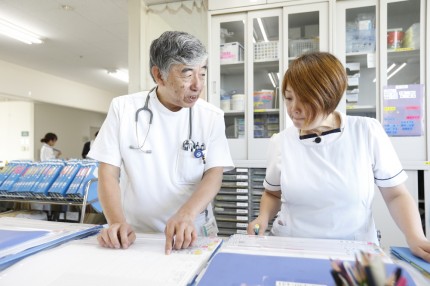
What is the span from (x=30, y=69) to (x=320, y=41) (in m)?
5.85

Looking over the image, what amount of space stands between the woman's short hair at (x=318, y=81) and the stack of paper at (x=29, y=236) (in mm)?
764

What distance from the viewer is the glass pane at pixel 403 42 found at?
212 centimetres

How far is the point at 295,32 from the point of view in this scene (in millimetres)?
2363

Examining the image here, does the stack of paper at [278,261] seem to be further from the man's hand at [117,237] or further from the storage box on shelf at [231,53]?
the storage box on shelf at [231,53]

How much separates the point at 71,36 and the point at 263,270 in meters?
4.51

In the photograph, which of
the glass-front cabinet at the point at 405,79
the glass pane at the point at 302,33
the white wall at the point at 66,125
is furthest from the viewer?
the white wall at the point at 66,125

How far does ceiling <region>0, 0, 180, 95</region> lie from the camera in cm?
329

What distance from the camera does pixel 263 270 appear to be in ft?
1.93

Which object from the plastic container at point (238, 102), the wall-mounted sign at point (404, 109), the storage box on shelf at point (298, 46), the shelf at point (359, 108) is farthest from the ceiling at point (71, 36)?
the wall-mounted sign at point (404, 109)

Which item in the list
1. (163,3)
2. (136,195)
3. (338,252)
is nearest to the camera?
(338,252)

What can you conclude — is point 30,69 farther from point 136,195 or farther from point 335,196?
point 335,196

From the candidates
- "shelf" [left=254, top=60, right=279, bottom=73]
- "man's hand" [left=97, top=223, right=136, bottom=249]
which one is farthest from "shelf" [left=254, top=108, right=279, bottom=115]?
"man's hand" [left=97, top=223, right=136, bottom=249]

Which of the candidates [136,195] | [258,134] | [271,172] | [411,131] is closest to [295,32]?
[258,134]

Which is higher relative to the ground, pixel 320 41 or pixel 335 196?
pixel 320 41
